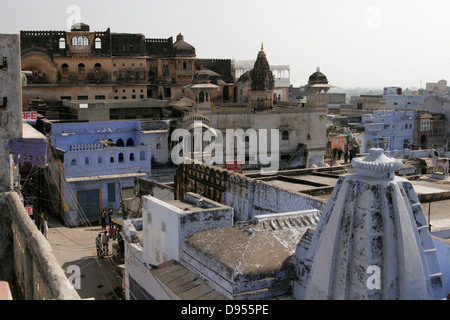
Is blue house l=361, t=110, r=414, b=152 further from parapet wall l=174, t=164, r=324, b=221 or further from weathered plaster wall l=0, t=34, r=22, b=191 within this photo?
weathered plaster wall l=0, t=34, r=22, b=191

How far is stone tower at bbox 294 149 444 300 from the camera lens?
666cm

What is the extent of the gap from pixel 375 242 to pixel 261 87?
1154 inches

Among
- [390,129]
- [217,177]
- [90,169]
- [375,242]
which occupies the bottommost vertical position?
[90,169]

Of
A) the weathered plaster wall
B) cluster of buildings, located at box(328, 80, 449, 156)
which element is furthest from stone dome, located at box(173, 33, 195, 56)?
the weathered plaster wall

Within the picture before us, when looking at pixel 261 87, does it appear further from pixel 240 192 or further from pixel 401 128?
pixel 240 192

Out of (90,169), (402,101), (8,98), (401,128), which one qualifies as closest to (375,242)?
(8,98)

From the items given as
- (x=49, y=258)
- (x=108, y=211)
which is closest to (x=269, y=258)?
(x=49, y=258)

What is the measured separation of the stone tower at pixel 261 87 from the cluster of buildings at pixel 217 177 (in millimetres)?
90

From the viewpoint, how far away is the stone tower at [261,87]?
116 ft

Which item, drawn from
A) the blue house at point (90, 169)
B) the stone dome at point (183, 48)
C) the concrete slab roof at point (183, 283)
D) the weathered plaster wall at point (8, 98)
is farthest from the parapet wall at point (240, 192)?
the stone dome at point (183, 48)

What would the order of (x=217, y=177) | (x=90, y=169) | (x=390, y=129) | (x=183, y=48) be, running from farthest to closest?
(x=390, y=129) → (x=183, y=48) → (x=90, y=169) → (x=217, y=177)

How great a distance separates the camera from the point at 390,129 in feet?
135

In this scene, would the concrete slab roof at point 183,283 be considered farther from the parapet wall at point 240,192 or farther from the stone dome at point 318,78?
the stone dome at point 318,78
